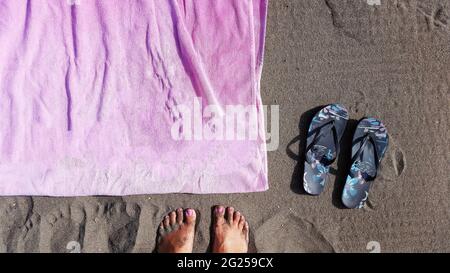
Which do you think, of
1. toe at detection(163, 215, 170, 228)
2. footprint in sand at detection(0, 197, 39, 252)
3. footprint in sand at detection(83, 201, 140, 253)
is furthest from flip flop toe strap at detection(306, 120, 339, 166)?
footprint in sand at detection(0, 197, 39, 252)

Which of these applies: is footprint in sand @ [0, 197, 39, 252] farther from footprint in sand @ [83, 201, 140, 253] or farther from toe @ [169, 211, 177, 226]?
toe @ [169, 211, 177, 226]

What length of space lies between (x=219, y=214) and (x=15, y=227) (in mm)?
840

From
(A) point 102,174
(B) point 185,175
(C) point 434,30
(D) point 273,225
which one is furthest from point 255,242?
(C) point 434,30

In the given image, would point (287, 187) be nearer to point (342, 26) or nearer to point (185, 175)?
point (185, 175)

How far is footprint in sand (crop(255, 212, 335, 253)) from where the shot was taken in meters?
1.58

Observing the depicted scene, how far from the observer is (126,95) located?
5.02ft

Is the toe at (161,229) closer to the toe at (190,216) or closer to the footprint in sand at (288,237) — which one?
the toe at (190,216)

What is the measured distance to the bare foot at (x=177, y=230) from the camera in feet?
5.16

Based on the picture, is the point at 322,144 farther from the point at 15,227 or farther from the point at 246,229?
the point at 15,227

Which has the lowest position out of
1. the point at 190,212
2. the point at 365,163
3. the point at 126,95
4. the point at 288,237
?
the point at 288,237

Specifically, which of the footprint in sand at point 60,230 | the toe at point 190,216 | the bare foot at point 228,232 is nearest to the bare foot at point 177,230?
the toe at point 190,216

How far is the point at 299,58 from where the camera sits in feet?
5.29

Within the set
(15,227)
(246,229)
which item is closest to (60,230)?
(15,227)
